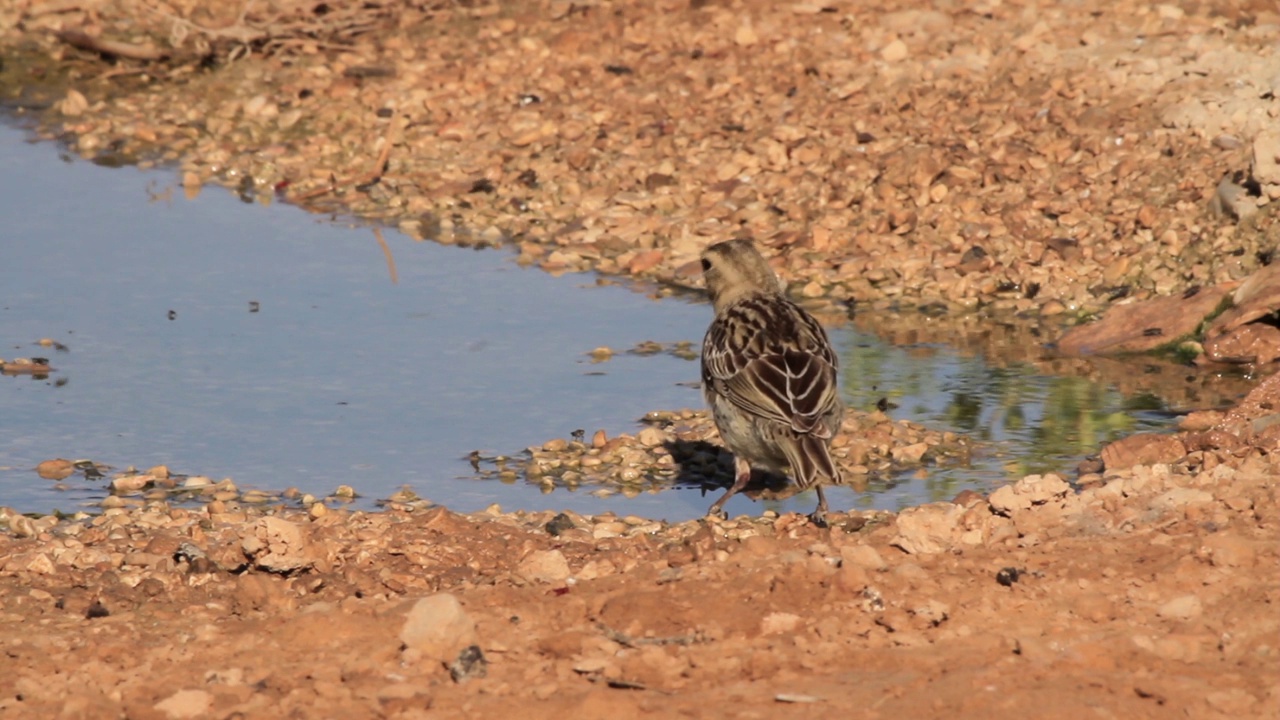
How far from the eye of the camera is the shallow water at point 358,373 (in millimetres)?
8688

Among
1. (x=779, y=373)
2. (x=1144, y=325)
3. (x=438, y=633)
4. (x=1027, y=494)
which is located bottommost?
(x=1144, y=325)

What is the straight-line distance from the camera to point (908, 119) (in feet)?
42.5

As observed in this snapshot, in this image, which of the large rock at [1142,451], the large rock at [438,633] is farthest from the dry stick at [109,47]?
the large rock at [438,633]

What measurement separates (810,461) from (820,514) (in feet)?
0.78

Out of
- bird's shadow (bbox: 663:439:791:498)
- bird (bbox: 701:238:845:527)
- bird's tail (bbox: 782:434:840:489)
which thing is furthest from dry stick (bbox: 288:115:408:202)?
bird's tail (bbox: 782:434:840:489)

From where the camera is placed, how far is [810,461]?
7551 millimetres

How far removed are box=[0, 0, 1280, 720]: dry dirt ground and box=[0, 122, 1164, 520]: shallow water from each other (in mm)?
514

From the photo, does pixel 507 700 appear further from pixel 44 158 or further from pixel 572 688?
pixel 44 158

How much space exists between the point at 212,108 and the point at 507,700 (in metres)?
10.4

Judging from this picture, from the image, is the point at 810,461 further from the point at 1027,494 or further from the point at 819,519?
the point at 1027,494

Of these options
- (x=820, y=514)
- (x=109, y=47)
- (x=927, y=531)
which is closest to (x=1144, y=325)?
(x=820, y=514)

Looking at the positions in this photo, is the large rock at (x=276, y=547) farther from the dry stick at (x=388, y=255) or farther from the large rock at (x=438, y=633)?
the dry stick at (x=388, y=255)

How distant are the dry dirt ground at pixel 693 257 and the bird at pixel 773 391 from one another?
30cm

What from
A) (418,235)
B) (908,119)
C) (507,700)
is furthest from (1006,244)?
(507,700)
